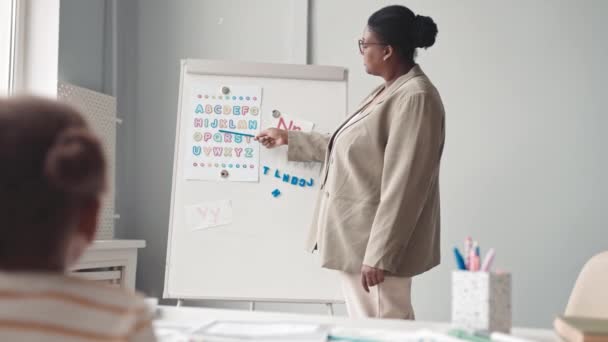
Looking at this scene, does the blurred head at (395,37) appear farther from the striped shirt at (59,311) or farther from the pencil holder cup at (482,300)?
the striped shirt at (59,311)

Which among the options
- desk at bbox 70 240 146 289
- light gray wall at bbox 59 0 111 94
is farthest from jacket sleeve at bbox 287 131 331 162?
light gray wall at bbox 59 0 111 94

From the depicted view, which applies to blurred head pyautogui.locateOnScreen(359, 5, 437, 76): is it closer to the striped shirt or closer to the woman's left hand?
the woman's left hand

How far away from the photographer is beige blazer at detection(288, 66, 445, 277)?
1.91 metres

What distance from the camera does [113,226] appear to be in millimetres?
3109

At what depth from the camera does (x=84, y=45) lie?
303 cm

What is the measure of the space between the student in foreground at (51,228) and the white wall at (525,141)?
2.53 m

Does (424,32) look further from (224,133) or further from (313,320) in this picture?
(313,320)

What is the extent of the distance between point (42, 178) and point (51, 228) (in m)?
0.05

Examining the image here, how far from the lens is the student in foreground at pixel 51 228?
60cm

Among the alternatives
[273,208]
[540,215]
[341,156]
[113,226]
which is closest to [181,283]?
[273,208]

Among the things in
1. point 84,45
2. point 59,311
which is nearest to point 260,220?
point 84,45

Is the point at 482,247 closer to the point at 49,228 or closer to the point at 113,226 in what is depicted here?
the point at 113,226

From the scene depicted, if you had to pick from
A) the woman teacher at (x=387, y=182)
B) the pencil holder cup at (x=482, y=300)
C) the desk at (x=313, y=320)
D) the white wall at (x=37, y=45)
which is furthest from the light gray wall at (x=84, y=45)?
the pencil holder cup at (x=482, y=300)

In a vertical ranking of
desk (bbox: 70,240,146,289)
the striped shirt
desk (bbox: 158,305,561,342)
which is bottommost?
desk (bbox: 70,240,146,289)
